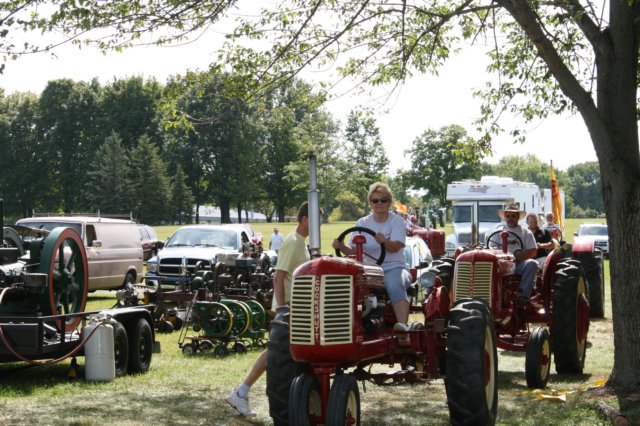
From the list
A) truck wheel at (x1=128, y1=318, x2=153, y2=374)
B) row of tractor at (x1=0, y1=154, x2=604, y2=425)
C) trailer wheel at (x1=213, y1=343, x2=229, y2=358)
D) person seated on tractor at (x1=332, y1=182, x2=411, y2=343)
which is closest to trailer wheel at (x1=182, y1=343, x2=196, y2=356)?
row of tractor at (x1=0, y1=154, x2=604, y2=425)

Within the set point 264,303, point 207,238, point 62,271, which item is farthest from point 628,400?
point 207,238

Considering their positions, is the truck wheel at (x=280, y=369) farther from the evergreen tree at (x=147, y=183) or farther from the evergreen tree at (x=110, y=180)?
the evergreen tree at (x=147, y=183)

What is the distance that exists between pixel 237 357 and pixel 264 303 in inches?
101

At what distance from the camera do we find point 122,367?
37.2ft

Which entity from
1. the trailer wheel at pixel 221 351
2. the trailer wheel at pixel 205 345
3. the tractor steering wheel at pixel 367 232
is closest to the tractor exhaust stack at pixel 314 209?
the tractor steering wheel at pixel 367 232

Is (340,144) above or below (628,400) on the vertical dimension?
above

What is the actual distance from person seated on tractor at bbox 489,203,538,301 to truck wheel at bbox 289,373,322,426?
17.8 ft

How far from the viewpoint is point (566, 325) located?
1131 centimetres

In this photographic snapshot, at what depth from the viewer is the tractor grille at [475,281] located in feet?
36.1

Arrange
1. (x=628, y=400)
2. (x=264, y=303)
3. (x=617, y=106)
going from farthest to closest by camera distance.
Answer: (x=264, y=303) < (x=617, y=106) < (x=628, y=400)

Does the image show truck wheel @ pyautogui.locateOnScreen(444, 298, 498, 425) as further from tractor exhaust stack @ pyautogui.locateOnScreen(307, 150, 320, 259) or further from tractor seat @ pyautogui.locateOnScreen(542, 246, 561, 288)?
tractor seat @ pyautogui.locateOnScreen(542, 246, 561, 288)

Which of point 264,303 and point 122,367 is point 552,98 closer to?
point 264,303

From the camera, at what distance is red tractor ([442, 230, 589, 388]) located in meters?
10.8

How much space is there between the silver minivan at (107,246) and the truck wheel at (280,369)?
13721 mm
